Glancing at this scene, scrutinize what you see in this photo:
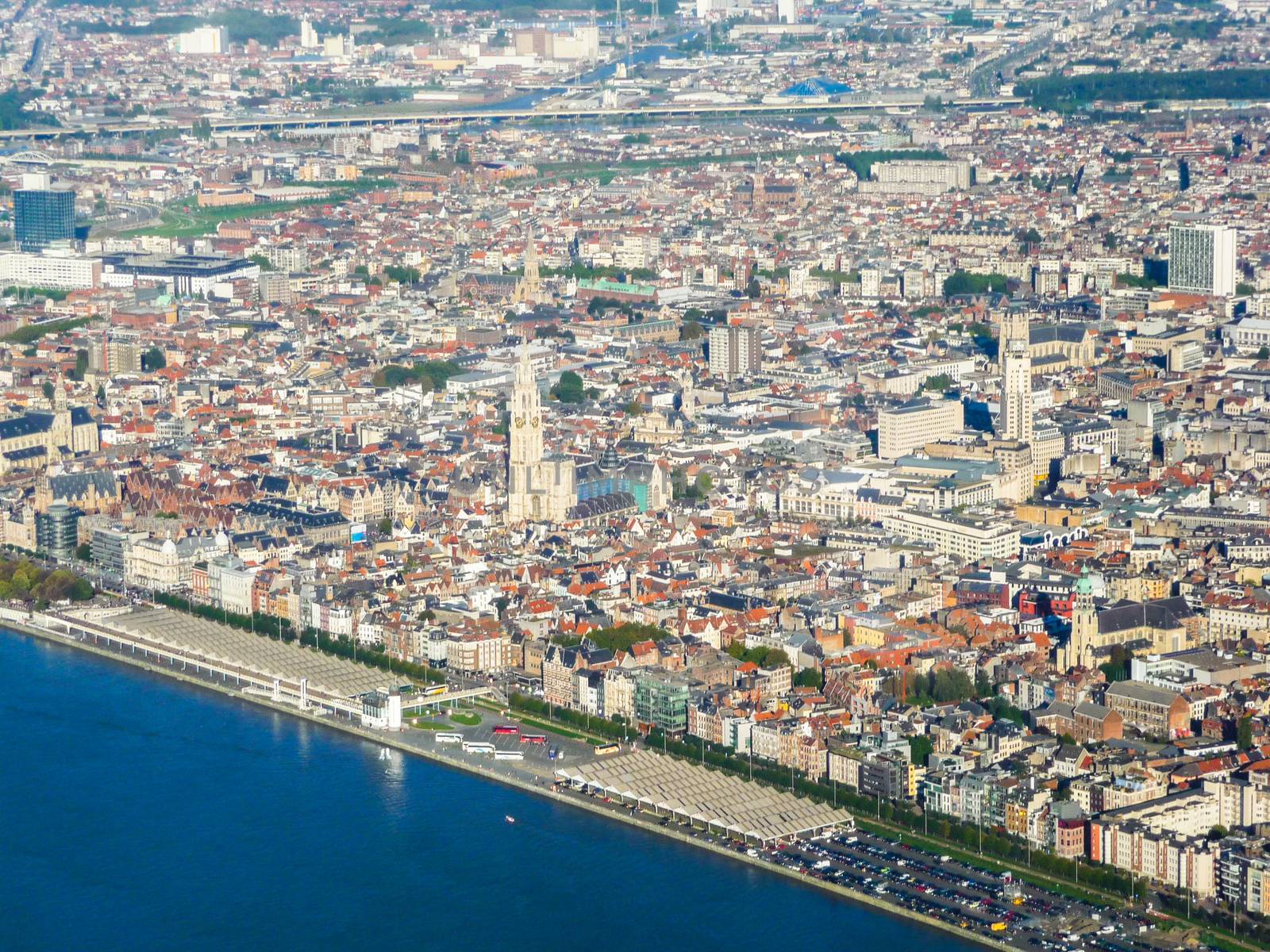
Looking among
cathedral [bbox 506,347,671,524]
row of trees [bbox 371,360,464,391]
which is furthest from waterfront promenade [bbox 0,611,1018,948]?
row of trees [bbox 371,360,464,391]

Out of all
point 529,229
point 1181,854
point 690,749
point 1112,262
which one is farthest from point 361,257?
point 1181,854

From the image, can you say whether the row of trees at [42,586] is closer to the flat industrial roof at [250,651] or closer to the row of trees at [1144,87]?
the flat industrial roof at [250,651]

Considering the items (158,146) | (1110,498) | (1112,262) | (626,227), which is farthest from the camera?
(158,146)

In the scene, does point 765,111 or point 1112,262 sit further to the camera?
point 765,111

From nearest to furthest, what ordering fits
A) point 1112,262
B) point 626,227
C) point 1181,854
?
point 1181,854 → point 1112,262 → point 626,227

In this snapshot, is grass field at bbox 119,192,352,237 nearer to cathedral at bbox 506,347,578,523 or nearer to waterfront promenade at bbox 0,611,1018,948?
cathedral at bbox 506,347,578,523

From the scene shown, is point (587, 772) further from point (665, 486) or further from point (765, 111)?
point (765, 111)

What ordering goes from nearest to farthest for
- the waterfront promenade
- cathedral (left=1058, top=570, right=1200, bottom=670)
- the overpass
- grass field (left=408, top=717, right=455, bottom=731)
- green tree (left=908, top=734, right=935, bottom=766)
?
the waterfront promenade
green tree (left=908, top=734, right=935, bottom=766)
grass field (left=408, top=717, right=455, bottom=731)
cathedral (left=1058, top=570, right=1200, bottom=670)
the overpass

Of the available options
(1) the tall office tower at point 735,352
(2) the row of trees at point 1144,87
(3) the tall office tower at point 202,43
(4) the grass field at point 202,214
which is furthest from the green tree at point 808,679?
(3) the tall office tower at point 202,43
